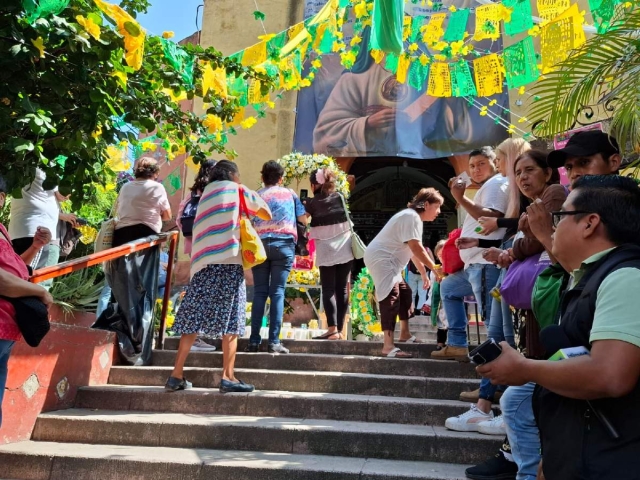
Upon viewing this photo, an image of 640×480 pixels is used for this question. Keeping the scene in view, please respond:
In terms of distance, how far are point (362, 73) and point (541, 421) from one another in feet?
37.7

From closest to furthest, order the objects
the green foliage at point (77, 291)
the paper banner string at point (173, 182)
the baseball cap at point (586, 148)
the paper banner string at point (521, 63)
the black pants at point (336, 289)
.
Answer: the baseball cap at point (586, 148)
the green foliage at point (77, 291)
the black pants at point (336, 289)
the paper banner string at point (521, 63)
the paper banner string at point (173, 182)

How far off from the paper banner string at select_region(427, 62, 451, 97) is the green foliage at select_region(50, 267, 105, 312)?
561cm

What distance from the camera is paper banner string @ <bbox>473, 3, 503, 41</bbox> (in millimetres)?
7473

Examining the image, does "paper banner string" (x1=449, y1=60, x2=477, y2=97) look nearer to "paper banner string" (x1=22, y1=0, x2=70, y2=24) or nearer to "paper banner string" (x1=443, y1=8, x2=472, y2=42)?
"paper banner string" (x1=443, y1=8, x2=472, y2=42)

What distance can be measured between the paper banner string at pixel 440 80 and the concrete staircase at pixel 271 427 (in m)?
5.26

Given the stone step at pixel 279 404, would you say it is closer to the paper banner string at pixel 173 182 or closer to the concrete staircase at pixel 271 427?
the concrete staircase at pixel 271 427

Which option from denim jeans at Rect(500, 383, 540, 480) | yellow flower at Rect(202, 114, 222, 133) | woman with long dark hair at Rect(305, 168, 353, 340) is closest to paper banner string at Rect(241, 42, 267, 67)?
woman with long dark hair at Rect(305, 168, 353, 340)

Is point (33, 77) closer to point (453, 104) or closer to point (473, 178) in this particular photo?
point (473, 178)

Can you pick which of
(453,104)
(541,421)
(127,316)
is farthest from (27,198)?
(453,104)

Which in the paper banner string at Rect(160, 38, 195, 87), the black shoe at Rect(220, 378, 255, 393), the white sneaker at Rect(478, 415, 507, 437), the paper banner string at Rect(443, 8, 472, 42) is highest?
the paper banner string at Rect(443, 8, 472, 42)

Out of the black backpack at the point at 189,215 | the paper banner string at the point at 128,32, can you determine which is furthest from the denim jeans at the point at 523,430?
the black backpack at the point at 189,215

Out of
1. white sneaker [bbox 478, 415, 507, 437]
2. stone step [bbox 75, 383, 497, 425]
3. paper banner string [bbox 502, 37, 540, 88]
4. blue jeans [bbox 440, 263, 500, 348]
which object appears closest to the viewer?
white sneaker [bbox 478, 415, 507, 437]

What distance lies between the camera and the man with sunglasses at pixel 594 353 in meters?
1.51

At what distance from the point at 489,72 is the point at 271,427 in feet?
21.0
